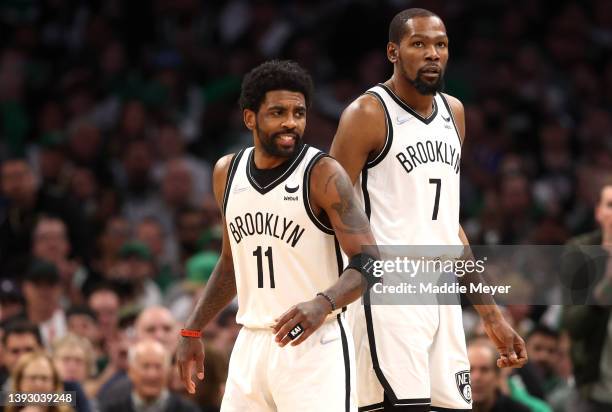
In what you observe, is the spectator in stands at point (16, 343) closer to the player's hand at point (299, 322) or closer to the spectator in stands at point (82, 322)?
the spectator in stands at point (82, 322)

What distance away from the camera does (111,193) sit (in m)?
12.3

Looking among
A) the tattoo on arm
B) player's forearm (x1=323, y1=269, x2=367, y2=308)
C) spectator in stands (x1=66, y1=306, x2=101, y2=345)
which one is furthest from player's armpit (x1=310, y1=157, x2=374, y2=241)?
spectator in stands (x1=66, y1=306, x2=101, y2=345)

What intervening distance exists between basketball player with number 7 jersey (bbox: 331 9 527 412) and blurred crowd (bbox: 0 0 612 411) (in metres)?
3.40

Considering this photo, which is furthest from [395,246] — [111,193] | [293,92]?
[111,193]

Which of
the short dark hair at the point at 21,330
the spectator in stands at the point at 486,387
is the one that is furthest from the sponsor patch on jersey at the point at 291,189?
the short dark hair at the point at 21,330

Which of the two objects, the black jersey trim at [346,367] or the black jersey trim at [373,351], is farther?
the black jersey trim at [373,351]

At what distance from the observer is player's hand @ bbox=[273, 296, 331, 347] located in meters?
5.05

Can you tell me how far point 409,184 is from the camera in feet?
19.5

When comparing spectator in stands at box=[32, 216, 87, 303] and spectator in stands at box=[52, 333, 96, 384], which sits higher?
spectator in stands at box=[32, 216, 87, 303]

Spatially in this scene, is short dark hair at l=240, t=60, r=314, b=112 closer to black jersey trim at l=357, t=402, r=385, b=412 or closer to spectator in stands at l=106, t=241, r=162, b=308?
black jersey trim at l=357, t=402, r=385, b=412

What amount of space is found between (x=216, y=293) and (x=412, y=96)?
1.33 meters

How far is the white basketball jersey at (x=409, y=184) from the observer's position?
5.91 m

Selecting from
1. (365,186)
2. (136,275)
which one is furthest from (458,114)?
(136,275)

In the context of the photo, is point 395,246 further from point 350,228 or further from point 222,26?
point 222,26
